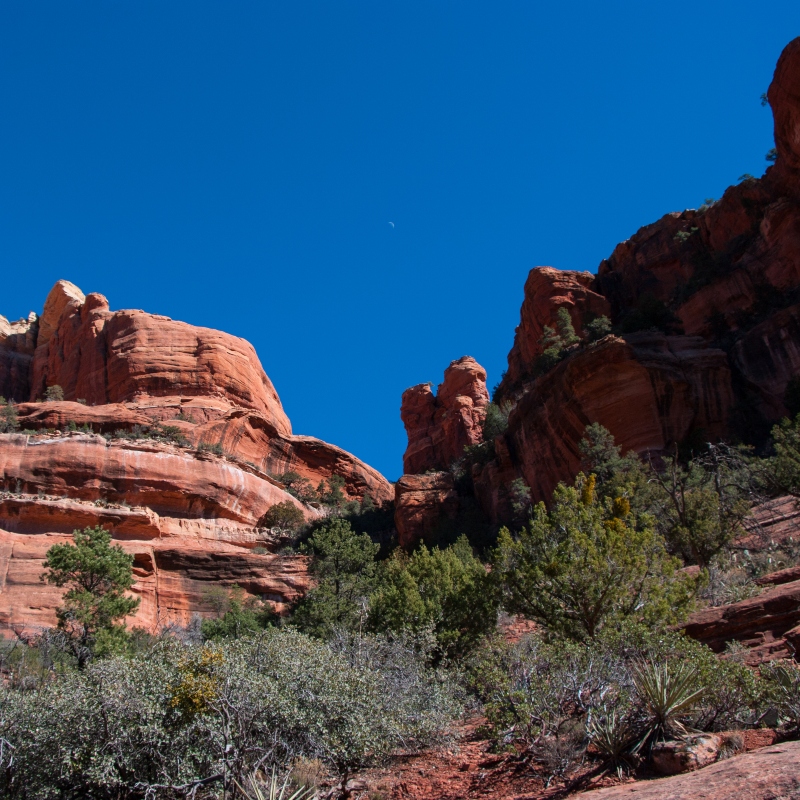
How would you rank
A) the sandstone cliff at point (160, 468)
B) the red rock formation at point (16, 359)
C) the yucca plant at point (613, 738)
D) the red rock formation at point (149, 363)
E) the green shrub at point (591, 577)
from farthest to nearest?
the red rock formation at point (16, 359) < the red rock formation at point (149, 363) < the sandstone cliff at point (160, 468) < the green shrub at point (591, 577) < the yucca plant at point (613, 738)

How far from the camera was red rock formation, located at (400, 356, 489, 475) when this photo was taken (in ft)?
205

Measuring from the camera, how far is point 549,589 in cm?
1435

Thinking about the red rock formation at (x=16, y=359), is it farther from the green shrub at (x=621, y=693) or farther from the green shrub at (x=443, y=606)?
the green shrub at (x=621, y=693)

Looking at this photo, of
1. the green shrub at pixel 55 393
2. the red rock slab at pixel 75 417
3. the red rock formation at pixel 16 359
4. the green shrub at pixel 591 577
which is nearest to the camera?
the green shrub at pixel 591 577

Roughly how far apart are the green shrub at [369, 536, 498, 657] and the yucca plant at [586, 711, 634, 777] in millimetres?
8231

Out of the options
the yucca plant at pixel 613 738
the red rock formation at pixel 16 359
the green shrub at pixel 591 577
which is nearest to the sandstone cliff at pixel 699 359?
the green shrub at pixel 591 577

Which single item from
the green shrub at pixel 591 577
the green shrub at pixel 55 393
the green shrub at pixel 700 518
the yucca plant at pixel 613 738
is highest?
the green shrub at pixel 55 393

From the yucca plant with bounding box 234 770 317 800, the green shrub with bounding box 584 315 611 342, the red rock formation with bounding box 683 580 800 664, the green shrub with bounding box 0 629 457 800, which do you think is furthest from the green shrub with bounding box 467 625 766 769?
the green shrub with bounding box 584 315 611 342

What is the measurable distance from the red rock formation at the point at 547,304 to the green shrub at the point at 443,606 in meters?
36.2

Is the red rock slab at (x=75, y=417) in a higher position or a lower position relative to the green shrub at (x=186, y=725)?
higher

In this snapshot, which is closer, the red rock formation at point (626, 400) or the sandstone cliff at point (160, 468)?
the sandstone cliff at point (160, 468)

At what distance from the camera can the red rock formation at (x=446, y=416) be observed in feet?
205

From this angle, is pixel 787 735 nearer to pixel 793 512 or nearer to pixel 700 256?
pixel 793 512

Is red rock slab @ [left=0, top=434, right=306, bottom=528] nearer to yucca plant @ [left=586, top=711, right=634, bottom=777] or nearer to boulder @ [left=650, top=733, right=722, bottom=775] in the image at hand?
yucca plant @ [left=586, top=711, right=634, bottom=777]
